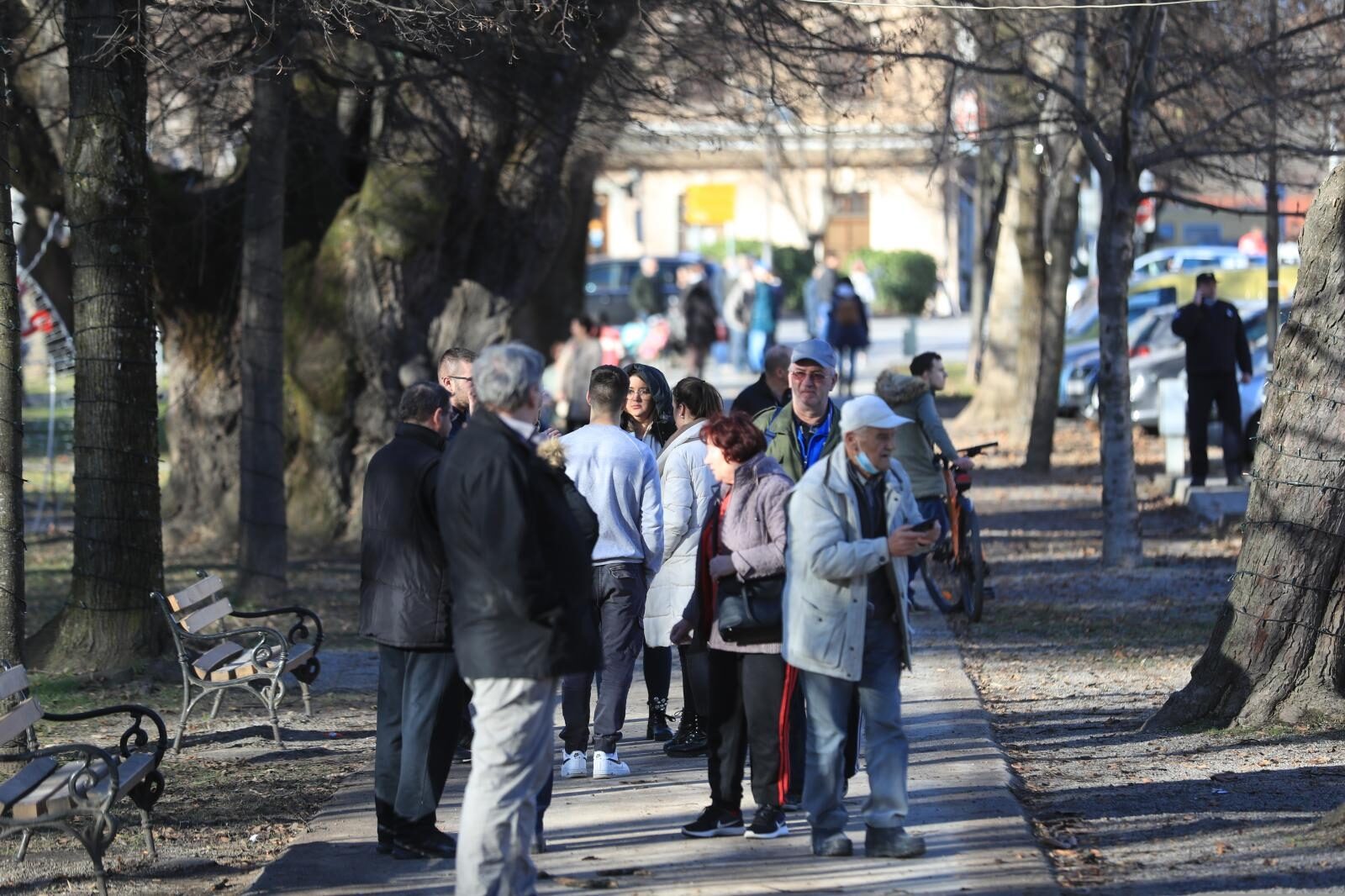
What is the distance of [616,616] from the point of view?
7.83m

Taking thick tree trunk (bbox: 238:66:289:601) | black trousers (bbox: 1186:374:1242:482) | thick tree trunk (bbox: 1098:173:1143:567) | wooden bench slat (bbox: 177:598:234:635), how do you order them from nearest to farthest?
1. wooden bench slat (bbox: 177:598:234:635)
2. thick tree trunk (bbox: 238:66:289:601)
3. thick tree trunk (bbox: 1098:173:1143:567)
4. black trousers (bbox: 1186:374:1242:482)

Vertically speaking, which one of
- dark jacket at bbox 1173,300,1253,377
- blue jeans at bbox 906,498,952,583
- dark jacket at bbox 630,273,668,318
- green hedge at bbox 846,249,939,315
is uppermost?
green hedge at bbox 846,249,939,315

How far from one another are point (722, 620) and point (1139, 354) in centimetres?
1865

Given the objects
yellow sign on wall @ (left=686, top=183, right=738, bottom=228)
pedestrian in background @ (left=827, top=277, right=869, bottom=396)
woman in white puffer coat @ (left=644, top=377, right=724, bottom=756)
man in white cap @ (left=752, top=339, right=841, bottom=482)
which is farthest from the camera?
yellow sign on wall @ (left=686, top=183, right=738, bottom=228)

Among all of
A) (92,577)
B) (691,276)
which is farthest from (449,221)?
(691,276)

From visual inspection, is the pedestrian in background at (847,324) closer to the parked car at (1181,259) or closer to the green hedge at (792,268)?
the parked car at (1181,259)

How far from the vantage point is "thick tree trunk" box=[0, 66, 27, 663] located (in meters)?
8.63

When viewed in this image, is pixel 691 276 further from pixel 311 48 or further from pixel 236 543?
pixel 311 48

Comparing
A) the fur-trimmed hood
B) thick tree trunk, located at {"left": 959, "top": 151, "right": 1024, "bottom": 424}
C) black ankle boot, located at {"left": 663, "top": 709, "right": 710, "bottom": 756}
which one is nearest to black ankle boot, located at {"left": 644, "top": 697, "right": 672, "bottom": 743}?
black ankle boot, located at {"left": 663, "top": 709, "right": 710, "bottom": 756}

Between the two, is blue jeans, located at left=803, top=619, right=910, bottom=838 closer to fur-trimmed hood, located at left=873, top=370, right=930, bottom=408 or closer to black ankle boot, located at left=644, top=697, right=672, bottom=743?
black ankle boot, located at left=644, top=697, right=672, bottom=743

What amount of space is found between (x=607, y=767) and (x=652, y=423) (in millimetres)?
1794

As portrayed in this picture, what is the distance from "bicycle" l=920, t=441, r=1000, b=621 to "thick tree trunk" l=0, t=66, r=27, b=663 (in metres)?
6.13

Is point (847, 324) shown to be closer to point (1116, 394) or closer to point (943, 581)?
point (1116, 394)

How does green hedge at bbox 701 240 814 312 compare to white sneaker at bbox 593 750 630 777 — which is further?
green hedge at bbox 701 240 814 312
